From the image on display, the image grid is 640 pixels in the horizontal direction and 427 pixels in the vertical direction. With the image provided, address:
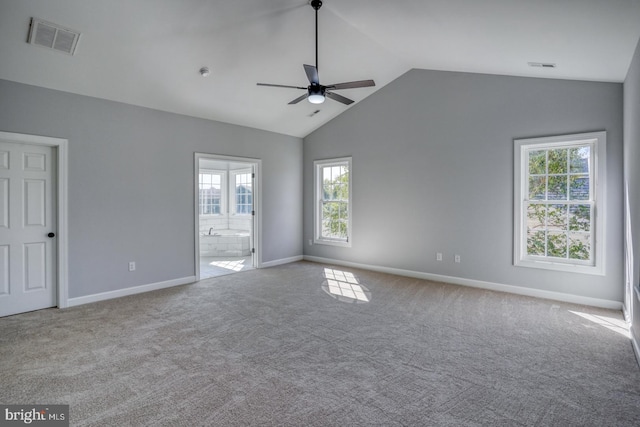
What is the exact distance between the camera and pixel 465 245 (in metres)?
5.25

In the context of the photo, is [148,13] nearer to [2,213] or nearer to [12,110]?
[12,110]

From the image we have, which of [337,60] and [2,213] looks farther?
[337,60]

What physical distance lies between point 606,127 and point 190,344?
534cm

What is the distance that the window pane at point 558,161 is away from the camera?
14.7 feet

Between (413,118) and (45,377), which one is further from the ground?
(413,118)

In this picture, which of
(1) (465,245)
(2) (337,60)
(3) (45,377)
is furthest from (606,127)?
(3) (45,377)

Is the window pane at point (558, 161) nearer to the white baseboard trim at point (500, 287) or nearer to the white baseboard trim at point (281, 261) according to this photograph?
the white baseboard trim at point (500, 287)

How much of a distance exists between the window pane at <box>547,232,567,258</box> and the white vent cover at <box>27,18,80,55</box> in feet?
20.2

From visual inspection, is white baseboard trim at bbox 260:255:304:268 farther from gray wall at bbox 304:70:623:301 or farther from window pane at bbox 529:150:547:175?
window pane at bbox 529:150:547:175

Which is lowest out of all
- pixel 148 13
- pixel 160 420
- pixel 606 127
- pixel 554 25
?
pixel 160 420

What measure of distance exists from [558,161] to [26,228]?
6.85m

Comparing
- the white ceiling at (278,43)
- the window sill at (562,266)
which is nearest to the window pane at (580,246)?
the window sill at (562,266)

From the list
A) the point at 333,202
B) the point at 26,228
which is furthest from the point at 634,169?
the point at 26,228

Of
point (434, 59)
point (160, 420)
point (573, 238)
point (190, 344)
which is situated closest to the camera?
point (160, 420)
